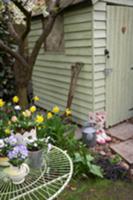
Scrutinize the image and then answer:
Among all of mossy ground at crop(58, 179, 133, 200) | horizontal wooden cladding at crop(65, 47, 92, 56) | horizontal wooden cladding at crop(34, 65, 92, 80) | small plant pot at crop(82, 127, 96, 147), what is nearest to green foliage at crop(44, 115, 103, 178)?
mossy ground at crop(58, 179, 133, 200)

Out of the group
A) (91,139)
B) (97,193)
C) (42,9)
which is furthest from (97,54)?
(97,193)

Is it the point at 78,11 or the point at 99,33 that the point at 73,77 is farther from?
the point at 78,11

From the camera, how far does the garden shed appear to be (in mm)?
3465

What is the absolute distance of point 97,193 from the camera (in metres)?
2.54

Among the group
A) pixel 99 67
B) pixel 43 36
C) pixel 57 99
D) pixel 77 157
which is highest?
pixel 43 36

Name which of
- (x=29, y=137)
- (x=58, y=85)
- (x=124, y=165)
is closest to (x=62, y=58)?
(x=58, y=85)

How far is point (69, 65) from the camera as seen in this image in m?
4.07

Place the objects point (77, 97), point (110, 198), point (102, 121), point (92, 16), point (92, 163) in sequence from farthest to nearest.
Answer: point (77, 97), point (102, 121), point (92, 16), point (92, 163), point (110, 198)

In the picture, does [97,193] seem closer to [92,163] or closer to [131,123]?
[92,163]

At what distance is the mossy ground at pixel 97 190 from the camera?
2.49 metres

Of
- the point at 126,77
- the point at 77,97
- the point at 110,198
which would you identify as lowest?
the point at 110,198

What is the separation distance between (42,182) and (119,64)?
267 cm

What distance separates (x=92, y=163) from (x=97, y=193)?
475 mm

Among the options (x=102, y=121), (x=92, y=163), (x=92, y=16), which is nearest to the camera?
(x=92, y=163)
